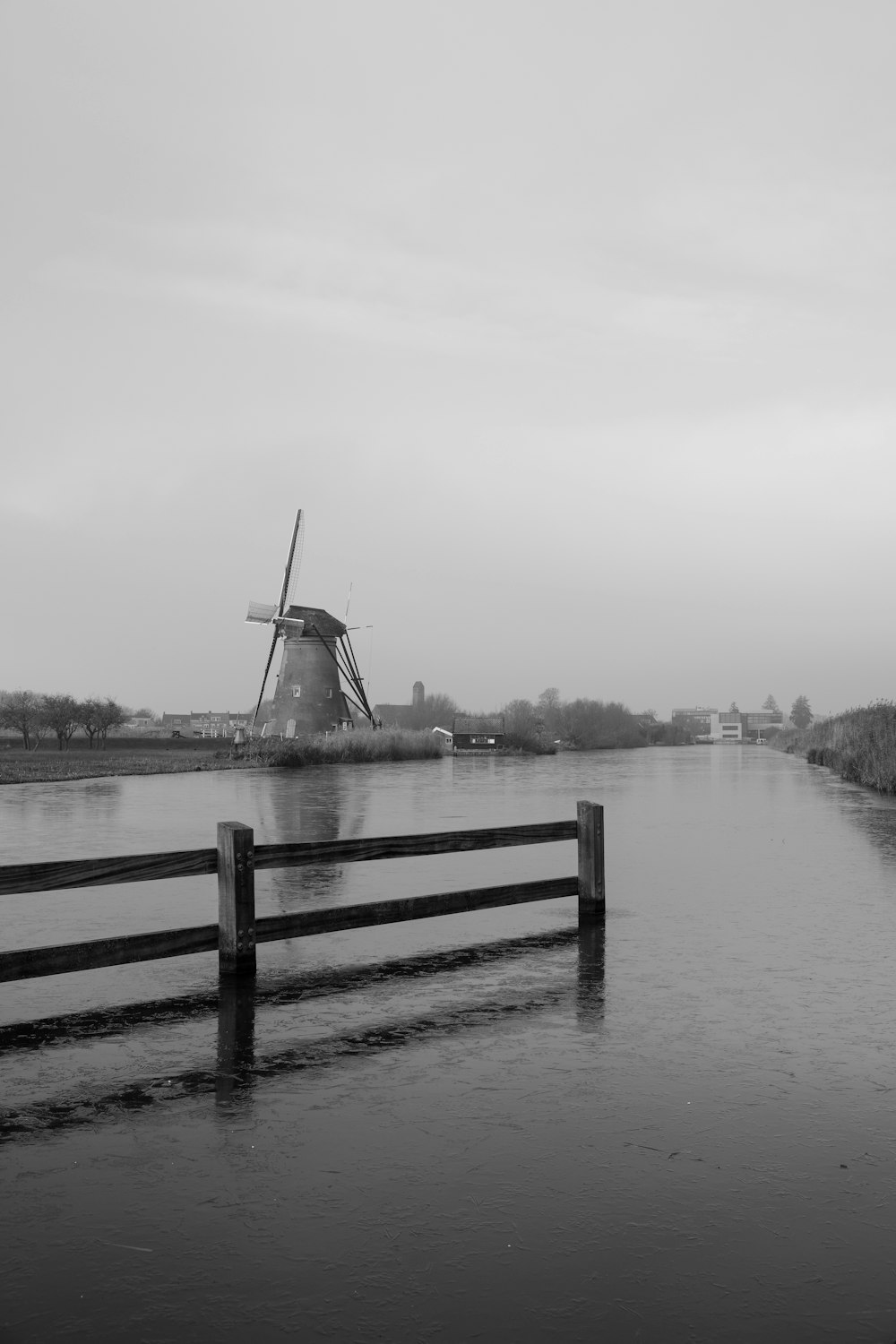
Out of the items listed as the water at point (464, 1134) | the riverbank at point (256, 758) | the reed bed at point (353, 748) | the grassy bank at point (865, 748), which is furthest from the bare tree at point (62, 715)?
the water at point (464, 1134)

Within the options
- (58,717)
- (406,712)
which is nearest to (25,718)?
(58,717)

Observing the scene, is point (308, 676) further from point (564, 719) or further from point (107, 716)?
point (564, 719)

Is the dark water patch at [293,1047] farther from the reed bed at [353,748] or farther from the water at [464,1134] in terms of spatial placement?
the reed bed at [353,748]

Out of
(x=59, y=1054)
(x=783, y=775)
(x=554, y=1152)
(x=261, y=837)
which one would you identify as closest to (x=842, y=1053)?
(x=554, y=1152)

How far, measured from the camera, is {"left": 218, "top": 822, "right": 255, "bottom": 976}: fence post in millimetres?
7211

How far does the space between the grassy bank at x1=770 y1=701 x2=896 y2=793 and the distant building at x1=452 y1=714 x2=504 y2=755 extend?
2967 centimetres

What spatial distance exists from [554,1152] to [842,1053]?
2275mm

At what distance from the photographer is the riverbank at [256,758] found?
39844 mm

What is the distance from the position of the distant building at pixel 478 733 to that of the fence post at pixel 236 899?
6849cm

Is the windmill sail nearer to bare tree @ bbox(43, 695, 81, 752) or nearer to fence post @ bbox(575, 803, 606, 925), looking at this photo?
bare tree @ bbox(43, 695, 81, 752)

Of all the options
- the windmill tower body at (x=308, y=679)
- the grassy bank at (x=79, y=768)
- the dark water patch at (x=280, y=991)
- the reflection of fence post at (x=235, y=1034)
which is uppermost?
the windmill tower body at (x=308, y=679)

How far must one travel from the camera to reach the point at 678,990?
7.51 meters

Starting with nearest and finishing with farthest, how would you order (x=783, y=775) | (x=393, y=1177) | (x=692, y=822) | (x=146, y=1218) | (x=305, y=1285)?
(x=305, y=1285), (x=146, y=1218), (x=393, y=1177), (x=692, y=822), (x=783, y=775)

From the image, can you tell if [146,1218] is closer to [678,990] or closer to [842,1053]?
[842,1053]
